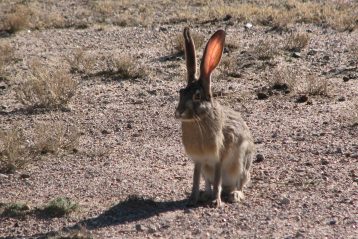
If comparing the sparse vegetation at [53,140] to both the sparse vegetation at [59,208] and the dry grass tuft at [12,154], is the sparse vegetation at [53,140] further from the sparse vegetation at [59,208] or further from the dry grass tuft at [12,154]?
the sparse vegetation at [59,208]

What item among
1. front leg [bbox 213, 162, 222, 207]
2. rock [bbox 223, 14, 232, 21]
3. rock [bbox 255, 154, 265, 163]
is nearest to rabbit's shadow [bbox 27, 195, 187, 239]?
front leg [bbox 213, 162, 222, 207]

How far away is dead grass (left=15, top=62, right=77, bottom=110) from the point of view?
9.91m

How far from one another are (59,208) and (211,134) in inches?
53.4

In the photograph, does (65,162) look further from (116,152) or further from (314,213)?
(314,213)

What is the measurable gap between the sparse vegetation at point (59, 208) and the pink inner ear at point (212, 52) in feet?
5.01

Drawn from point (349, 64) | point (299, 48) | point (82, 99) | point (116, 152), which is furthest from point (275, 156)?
point (299, 48)

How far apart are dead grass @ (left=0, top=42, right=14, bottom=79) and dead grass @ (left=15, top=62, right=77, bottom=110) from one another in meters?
1.30

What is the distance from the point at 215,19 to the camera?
1741 centimetres

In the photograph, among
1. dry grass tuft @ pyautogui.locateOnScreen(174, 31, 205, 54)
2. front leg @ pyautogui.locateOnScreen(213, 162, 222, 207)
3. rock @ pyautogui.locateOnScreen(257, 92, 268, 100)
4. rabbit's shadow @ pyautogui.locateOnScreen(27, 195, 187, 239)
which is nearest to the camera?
rabbit's shadow @ pyautogui.locateOnScreen(27, 195, 187, 239)

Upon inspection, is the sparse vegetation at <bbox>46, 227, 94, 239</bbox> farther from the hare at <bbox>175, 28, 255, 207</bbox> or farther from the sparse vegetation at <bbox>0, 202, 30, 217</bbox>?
the hare at <bbox>175, 28, 255, 207</bbox>

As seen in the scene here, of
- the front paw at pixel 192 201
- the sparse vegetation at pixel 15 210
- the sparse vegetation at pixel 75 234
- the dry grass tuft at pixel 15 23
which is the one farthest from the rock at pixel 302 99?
the dry grass tuft at pixel 15 23

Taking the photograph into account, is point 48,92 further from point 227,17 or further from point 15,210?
point 227,17

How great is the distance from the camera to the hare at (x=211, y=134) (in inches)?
232

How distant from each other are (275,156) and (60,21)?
10.7 meters
